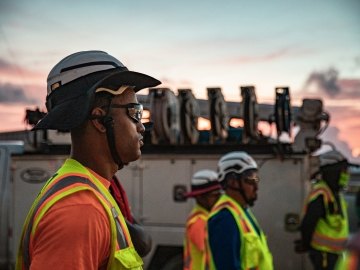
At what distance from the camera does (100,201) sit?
1.88 metres

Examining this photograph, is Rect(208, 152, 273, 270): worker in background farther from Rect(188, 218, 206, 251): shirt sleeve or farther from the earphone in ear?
the earphone in ear

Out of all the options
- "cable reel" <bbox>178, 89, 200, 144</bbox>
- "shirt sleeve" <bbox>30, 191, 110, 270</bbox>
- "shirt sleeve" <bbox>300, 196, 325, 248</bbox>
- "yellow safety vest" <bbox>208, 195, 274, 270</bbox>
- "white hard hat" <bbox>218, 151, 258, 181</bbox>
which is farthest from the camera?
"cable reel" <bbox>178, 89, 200, 144</bbox>

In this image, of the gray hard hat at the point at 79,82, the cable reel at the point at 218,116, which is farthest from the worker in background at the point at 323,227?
the gray hard hat at the point at 79,82

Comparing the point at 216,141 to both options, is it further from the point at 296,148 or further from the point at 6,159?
the point at 6,159

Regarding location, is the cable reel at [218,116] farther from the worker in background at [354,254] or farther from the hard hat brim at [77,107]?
the worker in background at [354,254]

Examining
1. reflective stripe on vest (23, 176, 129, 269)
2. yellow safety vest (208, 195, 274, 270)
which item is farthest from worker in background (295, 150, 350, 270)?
reflective stripe on vest (23, 176, 129, 269)

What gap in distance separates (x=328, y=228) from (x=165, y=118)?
2883mm

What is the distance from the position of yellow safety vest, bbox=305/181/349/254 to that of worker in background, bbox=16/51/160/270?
5.98 m

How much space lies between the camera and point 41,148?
9.79m

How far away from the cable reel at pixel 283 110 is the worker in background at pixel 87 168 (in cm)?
685

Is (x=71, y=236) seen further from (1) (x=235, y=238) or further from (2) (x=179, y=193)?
(2) (x=179, y=193)

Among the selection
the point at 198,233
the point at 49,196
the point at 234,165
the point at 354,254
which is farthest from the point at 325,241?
the point at 354,254

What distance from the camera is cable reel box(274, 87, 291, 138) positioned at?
9016 mm

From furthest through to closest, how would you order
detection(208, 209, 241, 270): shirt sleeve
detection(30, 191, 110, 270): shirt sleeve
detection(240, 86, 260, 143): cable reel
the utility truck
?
detection(240, 86, 260, 143): cable reel
the utility truck
detection(208, 209, 241, 270): shirt sleeve
detection(30, 191, 110, 270): shirt sleeve
